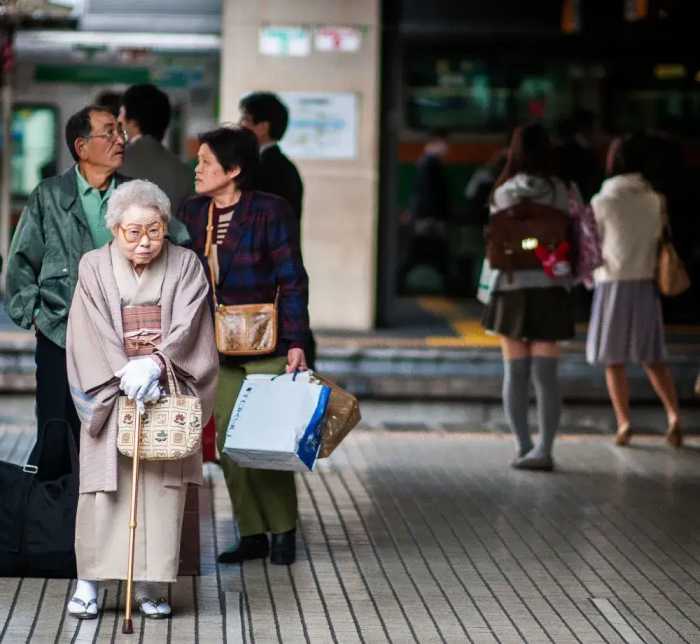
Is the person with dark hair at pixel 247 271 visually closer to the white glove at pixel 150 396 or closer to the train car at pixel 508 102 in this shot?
the white glove at pixel 150 396

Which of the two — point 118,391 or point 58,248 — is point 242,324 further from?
point 118,391

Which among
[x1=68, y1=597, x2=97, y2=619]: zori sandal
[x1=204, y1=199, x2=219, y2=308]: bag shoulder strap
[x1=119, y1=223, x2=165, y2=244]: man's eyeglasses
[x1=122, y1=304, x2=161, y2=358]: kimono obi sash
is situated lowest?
[x1=68, y1=597, x2=97, y2=619]: zori sandal

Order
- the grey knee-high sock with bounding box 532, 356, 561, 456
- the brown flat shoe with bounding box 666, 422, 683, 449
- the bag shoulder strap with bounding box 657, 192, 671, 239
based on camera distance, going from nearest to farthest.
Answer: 1. the grey knee-high sock with bounding box 532, 356, 561, 456
2. the bag shoulder strap with bounding box 657, 192, 671, 239
3. the brown flat shoe with bounding box 666, 422, 683, 449

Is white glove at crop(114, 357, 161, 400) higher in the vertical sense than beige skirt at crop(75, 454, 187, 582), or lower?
higher

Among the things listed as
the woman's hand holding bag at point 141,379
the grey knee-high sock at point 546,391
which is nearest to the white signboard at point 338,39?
the grey knee-high sock at point 546,391

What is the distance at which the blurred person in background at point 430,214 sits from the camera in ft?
57.4

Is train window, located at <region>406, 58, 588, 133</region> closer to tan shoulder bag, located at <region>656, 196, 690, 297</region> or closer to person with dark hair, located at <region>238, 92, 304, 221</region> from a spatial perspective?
tan shoulder bag, located at <region>656, 196, 690, 297</region>

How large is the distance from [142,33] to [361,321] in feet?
10.7

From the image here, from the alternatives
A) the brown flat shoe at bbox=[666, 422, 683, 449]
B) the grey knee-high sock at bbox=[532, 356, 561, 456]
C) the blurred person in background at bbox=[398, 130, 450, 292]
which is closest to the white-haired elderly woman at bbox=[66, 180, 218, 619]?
the grey knee-high sock at bbox=[532, 356, 561, 456]

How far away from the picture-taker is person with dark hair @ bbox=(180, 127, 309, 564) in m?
7.39

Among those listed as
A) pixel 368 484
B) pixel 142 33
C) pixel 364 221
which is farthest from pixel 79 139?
pixel 142 33

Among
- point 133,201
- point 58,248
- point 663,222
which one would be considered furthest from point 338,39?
point 133,201

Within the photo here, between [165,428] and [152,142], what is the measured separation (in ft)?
9.46

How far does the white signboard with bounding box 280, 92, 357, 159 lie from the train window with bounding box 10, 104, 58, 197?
3.76 meters
